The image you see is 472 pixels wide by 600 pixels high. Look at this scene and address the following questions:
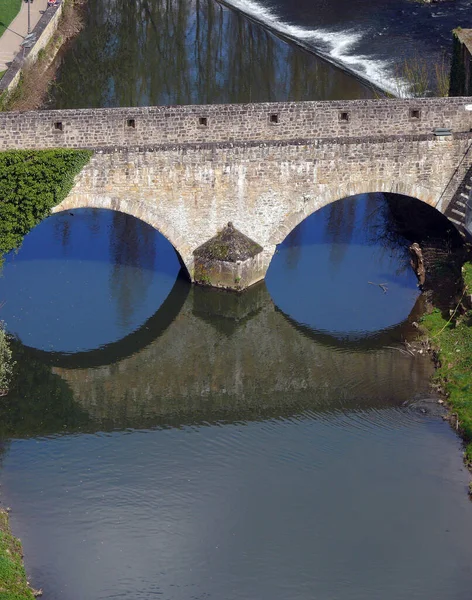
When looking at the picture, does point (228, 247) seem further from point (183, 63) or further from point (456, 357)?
point (183, 63)

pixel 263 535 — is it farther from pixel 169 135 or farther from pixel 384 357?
pixel 169 135

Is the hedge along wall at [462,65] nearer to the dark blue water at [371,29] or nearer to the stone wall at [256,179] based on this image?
the stone wall at [256,179]

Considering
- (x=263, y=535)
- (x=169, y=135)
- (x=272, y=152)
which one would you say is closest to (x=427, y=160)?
(x=272, y=152)

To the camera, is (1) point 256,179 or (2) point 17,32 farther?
(2) point 17,32

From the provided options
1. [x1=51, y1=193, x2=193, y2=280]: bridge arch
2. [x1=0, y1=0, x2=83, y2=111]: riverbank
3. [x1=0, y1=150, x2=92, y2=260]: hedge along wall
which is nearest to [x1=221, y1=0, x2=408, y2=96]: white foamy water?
[x1=0, y1=0, x2=83, y2=111]: riverbank

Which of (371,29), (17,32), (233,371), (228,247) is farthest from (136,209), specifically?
(371,29)

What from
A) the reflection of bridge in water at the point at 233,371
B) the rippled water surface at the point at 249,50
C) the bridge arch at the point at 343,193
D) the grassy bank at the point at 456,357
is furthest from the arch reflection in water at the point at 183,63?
the grassy bank at the point at 456,357

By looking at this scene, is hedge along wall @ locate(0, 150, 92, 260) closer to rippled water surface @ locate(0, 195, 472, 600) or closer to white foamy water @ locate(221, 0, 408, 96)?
rippled water surface @ locate(0, 195, 472, 600)
